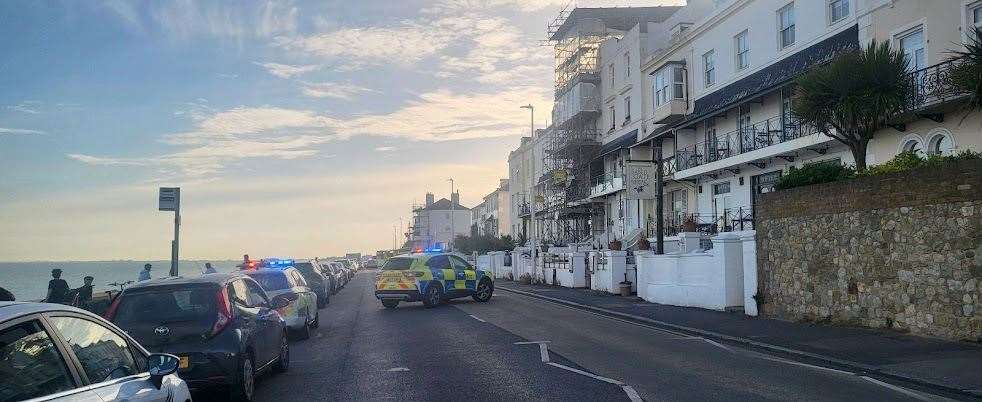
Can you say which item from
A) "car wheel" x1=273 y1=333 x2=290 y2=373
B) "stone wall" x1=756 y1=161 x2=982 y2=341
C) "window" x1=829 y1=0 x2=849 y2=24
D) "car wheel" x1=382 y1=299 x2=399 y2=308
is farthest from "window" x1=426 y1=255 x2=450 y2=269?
"window" x1=829 y1=0 x2=849 y2=24

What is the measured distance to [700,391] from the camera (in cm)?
909

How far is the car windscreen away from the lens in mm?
16250

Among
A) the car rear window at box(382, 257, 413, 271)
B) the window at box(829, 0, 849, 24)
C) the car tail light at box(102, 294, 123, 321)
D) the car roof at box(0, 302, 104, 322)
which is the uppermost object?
the window at box(829, 0, 849, 24)

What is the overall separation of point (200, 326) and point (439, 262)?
16089 mm

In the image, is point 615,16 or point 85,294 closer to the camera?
point 85,294

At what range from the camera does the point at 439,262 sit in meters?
24.5

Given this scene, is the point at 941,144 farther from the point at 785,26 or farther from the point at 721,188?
the point at 721,188

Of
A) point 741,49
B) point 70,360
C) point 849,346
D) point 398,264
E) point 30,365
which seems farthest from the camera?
point 741,49

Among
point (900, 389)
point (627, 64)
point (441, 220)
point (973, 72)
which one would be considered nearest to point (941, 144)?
point (973, 72)

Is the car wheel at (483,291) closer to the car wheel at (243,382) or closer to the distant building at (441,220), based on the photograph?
the car wheel at (243,382)

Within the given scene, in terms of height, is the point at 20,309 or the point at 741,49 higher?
the point at 741,49

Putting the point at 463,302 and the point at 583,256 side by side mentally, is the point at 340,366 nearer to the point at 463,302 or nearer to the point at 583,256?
the point at 463,302

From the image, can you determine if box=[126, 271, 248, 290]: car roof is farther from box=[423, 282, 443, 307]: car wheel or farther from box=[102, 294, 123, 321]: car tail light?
box=[423, 282, 443, 307]: car wheel

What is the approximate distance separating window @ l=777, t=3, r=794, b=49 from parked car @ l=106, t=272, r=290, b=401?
23.5 metres
